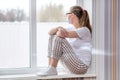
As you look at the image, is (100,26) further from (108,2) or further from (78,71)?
(78,71)

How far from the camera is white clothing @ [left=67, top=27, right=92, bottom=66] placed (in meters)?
1.93

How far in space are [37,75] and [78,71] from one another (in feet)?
1.15

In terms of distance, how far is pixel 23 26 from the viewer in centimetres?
198

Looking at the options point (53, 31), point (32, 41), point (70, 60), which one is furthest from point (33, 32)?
point (70, 60)

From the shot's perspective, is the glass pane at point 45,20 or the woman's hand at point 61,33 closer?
the woman's hand at point 61,33

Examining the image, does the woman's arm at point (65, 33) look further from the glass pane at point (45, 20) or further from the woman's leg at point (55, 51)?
the glass pane at point (45, 20)

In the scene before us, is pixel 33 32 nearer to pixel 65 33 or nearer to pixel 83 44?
pixel 65 33

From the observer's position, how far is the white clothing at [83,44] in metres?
1.93

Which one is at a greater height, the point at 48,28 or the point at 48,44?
the point at 48,28

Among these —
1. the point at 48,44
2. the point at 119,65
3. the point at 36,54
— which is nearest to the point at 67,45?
the point at 48,44

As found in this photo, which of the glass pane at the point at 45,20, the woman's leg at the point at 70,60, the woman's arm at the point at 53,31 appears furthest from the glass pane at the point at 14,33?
the woman's leg at the point at 70,60

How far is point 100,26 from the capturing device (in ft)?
6.22

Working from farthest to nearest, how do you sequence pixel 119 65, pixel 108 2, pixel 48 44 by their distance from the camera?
pixel 48 44 → pixel 108 2 → pixel 119 65

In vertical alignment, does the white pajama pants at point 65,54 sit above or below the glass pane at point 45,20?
below
